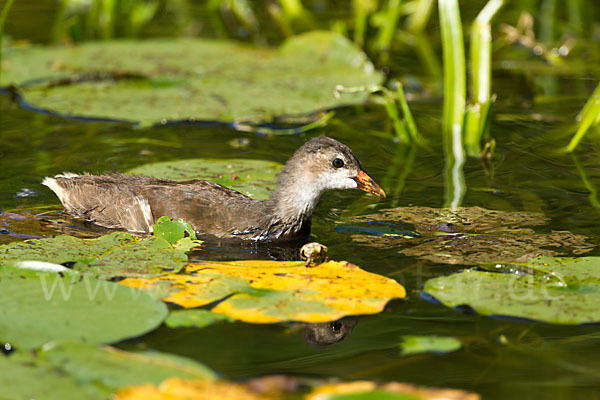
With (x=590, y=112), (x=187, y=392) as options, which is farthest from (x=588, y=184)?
(x=187, y=392)

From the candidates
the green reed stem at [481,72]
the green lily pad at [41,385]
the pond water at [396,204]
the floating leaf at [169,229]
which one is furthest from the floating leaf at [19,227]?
the green reed stem at [481,72]

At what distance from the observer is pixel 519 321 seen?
156 inches

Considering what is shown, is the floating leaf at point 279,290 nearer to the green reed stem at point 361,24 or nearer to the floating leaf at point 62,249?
the floating leaf at point 62,249

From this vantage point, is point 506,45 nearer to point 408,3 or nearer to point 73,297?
point 408,3

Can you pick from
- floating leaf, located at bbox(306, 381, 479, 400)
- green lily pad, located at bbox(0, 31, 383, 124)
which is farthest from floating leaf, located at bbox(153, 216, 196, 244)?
green lily pad, located at bbox(0, 31, 383, 124)

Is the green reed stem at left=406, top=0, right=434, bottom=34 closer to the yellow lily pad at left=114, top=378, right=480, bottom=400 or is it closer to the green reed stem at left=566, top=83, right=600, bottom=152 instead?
the green reed stem at left=566, top=83, right=600, bottom=152

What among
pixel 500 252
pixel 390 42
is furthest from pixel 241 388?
pixel 390 42

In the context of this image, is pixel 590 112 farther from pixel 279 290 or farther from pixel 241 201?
pixel 279 290

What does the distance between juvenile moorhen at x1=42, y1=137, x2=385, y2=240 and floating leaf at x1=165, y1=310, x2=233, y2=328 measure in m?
1.47

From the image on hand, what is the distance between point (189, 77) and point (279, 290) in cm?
445

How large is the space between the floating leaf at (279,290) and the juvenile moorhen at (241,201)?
819 millimetres

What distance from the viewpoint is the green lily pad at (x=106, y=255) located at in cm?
438

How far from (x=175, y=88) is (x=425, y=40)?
12.1 ft

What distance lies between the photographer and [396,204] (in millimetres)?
5816
